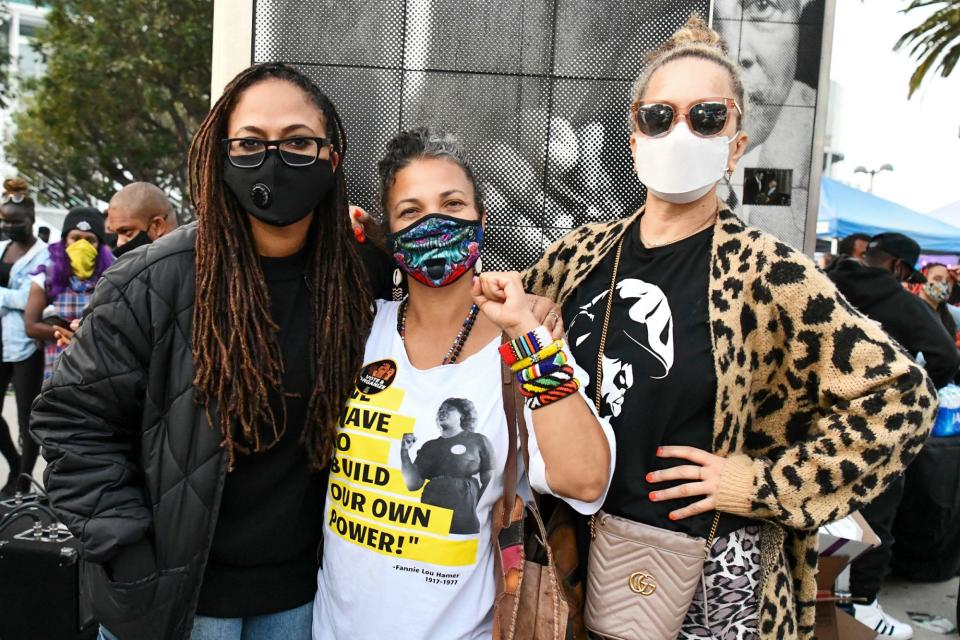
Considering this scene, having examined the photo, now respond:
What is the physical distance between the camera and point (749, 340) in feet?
6.03

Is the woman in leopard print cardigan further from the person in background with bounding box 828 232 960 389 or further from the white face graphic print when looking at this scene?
the person in background with bounding box 828 232 960 389

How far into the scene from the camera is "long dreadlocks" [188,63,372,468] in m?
1.79

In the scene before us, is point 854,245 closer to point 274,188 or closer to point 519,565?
point 519,565

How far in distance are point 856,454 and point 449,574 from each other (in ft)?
3.30

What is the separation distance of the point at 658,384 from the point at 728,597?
21.8 inches

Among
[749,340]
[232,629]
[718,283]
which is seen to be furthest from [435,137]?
[232,629]

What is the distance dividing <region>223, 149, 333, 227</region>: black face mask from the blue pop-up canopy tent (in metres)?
13.0

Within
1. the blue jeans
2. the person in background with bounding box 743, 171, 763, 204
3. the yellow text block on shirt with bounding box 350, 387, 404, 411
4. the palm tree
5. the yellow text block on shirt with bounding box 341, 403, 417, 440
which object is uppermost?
the palm tree

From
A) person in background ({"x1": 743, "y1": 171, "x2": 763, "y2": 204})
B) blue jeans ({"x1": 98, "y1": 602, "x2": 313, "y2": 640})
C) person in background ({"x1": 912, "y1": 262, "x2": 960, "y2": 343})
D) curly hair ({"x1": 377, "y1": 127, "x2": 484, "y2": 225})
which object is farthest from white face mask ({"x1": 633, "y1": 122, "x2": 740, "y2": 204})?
person in background ({"x1": 912, "y1": 262, "x2": 960, "y2": 343})

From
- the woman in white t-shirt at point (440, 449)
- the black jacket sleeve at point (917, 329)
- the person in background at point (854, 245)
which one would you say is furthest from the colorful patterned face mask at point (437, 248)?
the person in background at point (854, 245)

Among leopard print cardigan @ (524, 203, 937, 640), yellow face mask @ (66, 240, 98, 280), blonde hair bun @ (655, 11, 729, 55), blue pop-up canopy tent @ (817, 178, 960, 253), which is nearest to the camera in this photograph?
leopard print cardigan @ (524, 203, 937, 640)

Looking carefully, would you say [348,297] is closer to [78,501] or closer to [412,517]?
[412,517]

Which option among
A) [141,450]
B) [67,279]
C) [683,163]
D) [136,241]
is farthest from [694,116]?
[67,279]

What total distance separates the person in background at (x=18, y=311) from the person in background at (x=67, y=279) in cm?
34
